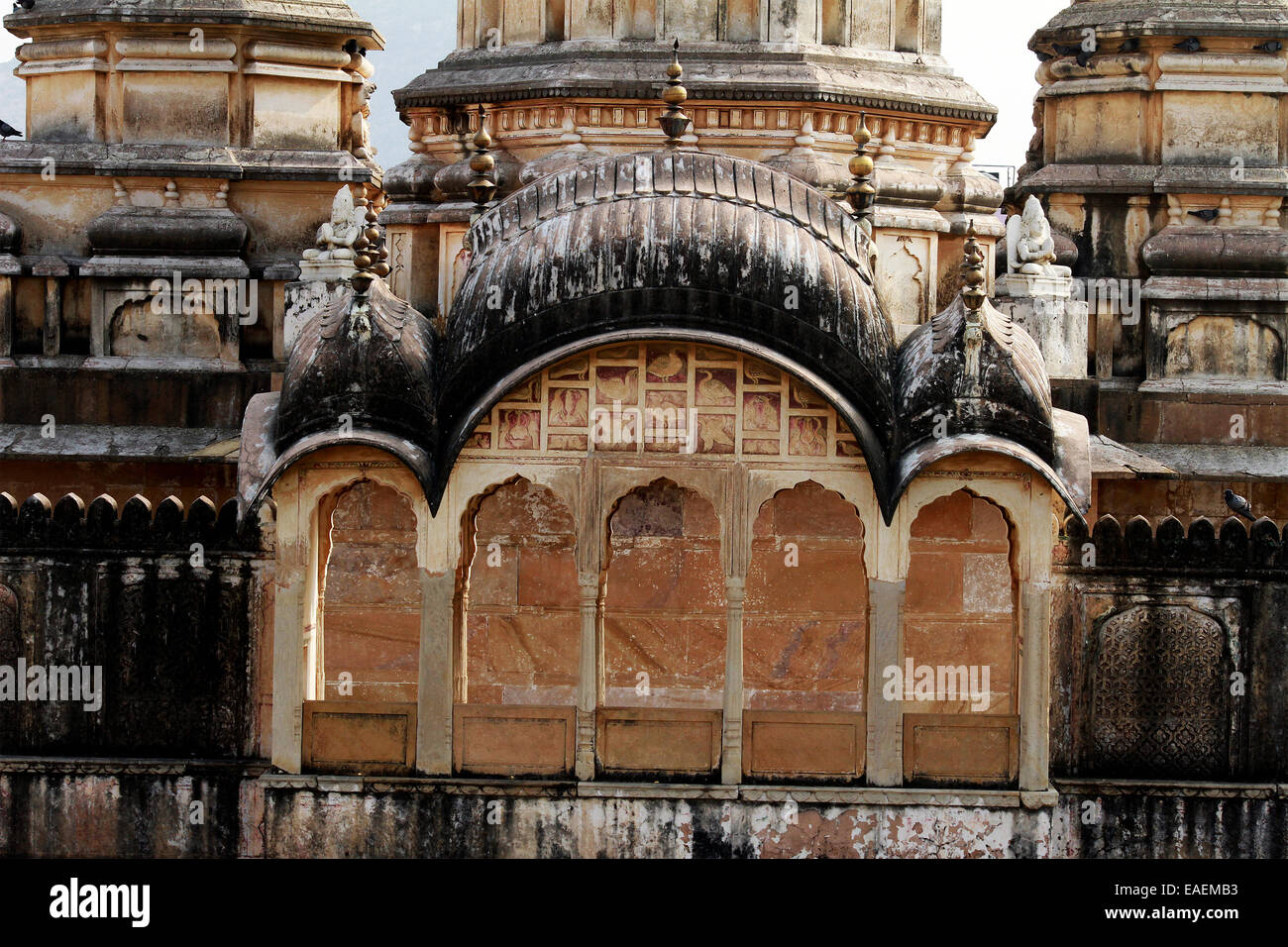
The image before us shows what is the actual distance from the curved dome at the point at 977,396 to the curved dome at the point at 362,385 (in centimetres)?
319

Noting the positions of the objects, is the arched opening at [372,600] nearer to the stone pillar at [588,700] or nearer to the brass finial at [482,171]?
the brass finial at [482,171]

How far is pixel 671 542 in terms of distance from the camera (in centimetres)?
1725

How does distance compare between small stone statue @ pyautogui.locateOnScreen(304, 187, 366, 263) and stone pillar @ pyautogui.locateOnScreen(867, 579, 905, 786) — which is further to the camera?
small stone statue @ pyautogui.locateOnScreen(304, 187, 366, 263)

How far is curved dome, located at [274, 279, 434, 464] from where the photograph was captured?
1384cm

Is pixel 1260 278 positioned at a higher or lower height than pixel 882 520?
higher

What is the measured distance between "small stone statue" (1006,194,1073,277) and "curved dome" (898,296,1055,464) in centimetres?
455

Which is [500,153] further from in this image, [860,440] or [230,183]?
[860,440]

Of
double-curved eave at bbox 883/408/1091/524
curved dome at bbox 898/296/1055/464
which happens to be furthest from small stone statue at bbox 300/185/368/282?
double-curved eave at bbox 883/408/1091/524

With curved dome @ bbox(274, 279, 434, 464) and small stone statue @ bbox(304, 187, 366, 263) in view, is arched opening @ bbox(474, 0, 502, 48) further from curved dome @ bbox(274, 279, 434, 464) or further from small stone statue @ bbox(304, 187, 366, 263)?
curved dome @ bbox(274, 279, 434, 464)

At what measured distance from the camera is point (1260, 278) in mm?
18734

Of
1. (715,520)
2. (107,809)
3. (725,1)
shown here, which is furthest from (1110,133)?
(107,809)

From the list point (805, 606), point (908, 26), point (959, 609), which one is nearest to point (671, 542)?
point (805, 606)
